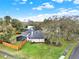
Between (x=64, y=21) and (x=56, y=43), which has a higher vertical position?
(x=64, y=21)

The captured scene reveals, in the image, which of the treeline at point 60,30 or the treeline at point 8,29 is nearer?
the treeline at point 60,30

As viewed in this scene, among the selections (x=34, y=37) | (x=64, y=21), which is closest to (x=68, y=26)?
(x=64, y=21)

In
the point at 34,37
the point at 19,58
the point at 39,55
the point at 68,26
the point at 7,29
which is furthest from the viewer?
the point at 7,29

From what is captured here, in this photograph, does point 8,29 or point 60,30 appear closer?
point 60,30

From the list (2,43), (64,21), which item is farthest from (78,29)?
(2,43)

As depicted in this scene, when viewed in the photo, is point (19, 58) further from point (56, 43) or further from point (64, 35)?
point (64, 35)

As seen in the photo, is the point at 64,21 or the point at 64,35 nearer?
the point at 64,35

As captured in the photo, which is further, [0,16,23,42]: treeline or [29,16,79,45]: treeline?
[0,16,23,42]: treeline

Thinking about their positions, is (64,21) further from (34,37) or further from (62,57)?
(62,57)

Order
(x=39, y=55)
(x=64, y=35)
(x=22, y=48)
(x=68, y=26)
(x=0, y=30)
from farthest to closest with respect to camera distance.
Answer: (x=0, y=30)
(x=68, y=26)
(x=64, y=35)
(x=22, y=48)
(x=39, y=55)
